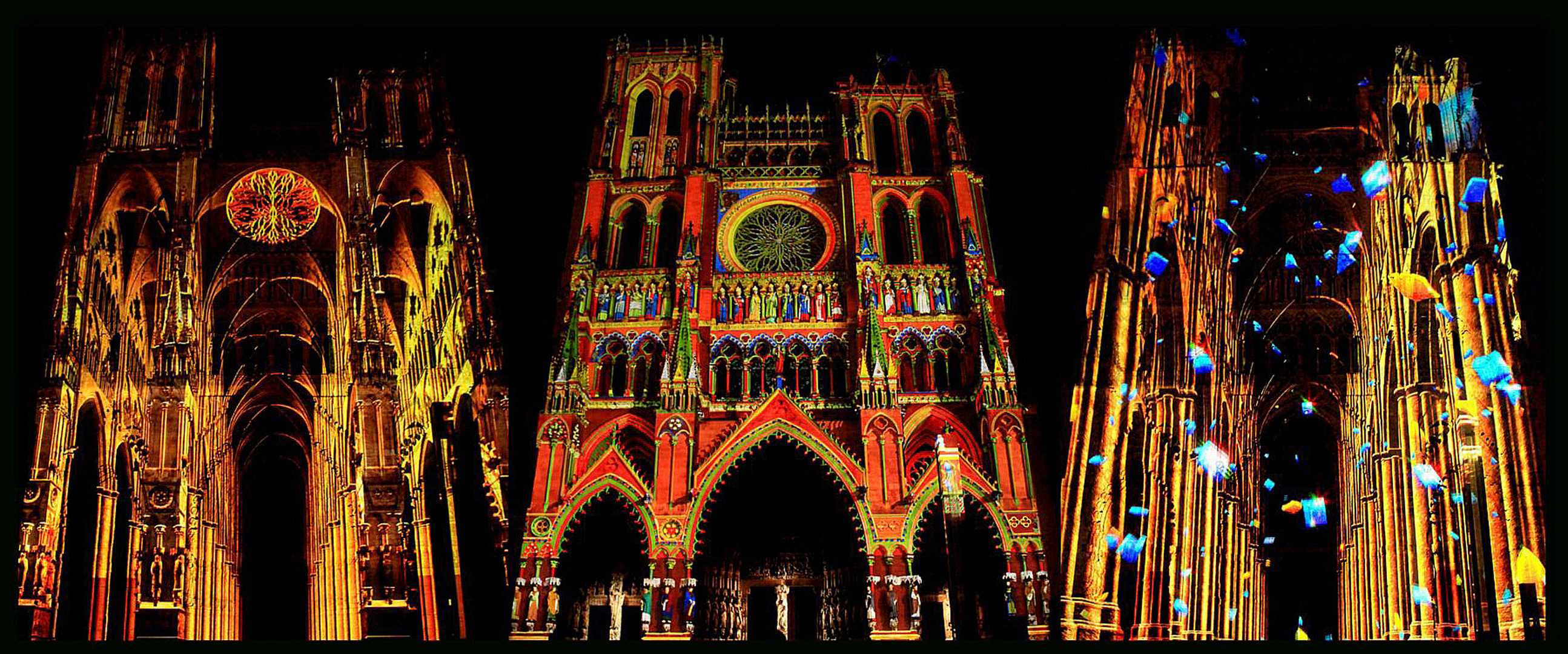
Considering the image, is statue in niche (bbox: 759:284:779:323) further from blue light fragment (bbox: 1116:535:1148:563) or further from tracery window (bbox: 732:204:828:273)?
blue light fragment (bbox: 1116:535:1148:563)

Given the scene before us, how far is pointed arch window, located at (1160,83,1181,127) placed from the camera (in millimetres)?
13539

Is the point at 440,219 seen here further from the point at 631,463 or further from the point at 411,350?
the point at 631,463

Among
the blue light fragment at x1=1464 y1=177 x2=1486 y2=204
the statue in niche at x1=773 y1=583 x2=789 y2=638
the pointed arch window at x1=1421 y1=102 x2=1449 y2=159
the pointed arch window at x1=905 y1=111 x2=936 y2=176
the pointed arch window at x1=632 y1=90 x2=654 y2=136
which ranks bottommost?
the statue in niche at x1=773 y1=583 x2=789 y2=638

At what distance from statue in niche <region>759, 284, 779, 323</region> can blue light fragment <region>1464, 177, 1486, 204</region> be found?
6.88 m

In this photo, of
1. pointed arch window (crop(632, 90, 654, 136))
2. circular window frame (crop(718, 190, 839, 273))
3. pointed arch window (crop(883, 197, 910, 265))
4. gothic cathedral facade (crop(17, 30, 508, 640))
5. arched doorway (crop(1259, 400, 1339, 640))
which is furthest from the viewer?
pointed arch window (crop(632, 90, 654, 136))

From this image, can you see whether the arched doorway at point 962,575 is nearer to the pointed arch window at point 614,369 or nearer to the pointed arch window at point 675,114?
the pointed arch window at point 614,369

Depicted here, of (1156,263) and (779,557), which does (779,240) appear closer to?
(779,557)

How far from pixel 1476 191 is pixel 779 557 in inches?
304

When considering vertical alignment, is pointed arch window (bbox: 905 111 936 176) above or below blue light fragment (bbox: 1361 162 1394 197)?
above

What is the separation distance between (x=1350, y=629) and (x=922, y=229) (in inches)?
239

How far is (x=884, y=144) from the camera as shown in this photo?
1583cm

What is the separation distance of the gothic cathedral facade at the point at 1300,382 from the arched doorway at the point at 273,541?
730 cm

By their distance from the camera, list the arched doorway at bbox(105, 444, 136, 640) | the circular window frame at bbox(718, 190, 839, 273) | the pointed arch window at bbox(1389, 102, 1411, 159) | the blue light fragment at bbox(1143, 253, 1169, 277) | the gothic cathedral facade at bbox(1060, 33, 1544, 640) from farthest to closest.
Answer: the circular window frame at bbox(718, 190, 839, 273), the blue light fragment at bbox(1143, 253, 1169, 277), the pointed arch window at bbox(1389, 102, 1411, 159), the arched doorway at bbox(105, 444, 136, 640), the gothic cathedral facade at bbox(1060, 33, 1544, 640)

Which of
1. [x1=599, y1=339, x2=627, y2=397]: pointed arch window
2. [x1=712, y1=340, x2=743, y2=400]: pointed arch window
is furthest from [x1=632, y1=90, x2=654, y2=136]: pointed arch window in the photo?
[x1=712, y1=340, x2=743, y2=400]: pointed arch window
